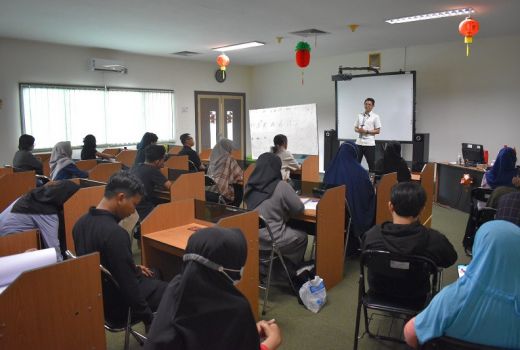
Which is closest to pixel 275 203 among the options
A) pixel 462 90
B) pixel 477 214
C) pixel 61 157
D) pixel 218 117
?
pixel 477 214

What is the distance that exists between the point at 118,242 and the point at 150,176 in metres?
1.99

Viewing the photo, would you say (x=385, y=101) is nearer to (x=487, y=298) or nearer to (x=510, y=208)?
(x=510, y=208)

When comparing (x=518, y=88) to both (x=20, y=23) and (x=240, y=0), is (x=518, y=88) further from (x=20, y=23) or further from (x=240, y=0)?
(x=20, y=23)

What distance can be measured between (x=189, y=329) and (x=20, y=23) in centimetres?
571

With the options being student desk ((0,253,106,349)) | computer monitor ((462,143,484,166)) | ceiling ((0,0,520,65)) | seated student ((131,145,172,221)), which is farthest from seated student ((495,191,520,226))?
computer monitor ((462,143,484,166))

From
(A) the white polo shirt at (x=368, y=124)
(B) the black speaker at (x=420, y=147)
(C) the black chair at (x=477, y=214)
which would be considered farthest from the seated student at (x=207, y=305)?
(B) the black speaker at (x=420, y=147)

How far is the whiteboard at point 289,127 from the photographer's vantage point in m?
8.20

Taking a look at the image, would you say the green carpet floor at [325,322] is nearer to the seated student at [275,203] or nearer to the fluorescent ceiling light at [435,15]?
the seated student at [275,203]

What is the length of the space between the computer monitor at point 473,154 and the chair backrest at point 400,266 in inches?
167

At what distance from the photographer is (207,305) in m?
1.07

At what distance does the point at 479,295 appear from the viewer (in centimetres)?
135

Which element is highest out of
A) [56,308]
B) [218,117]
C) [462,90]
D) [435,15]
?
[435,15]

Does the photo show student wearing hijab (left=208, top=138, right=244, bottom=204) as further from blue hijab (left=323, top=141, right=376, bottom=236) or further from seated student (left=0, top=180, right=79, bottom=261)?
seated student (left=0, top=180, right=79, bottom=261)

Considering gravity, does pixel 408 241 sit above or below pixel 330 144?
below
